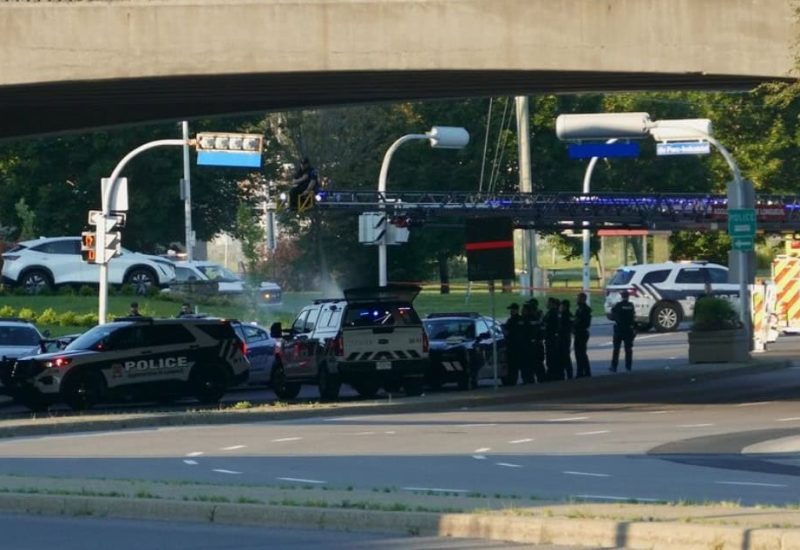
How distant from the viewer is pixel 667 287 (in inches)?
2069

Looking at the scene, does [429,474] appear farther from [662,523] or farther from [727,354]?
[727,354]

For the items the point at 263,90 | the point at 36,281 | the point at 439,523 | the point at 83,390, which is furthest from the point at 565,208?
the point at 439,523

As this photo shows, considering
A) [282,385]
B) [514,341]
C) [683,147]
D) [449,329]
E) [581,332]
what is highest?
[683,147]

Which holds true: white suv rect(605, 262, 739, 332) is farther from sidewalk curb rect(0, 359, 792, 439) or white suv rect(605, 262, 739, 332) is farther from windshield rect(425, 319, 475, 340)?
windshield rect(425, 319, 475, 340)

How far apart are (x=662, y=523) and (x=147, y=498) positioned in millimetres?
4677

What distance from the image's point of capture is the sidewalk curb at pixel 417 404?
2527 cm

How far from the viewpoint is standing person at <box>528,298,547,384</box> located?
112 feet

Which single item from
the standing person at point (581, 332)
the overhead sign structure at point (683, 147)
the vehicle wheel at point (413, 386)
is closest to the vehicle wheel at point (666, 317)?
the overhead sign structure at point (683, 147)

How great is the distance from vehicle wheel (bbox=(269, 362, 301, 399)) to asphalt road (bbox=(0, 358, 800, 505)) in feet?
16.9

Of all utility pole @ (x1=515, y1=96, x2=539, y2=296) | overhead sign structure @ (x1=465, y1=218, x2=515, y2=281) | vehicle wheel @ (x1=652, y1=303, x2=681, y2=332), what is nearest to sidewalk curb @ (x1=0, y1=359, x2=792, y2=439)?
overhead sign structure @ (x1=465, y1=218, x2=515, y2=281)

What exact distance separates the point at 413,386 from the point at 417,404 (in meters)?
2.38

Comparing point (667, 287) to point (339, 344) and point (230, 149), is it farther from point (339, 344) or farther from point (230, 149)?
point (339, 344)

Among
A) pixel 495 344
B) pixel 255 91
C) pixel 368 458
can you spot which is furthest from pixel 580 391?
pixel 368 458

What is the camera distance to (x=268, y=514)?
13.2m
